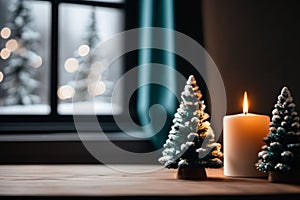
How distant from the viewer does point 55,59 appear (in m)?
1.94

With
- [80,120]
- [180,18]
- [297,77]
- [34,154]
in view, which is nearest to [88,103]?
[80,120]

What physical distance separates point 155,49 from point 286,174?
0.93m

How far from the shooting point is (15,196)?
0.71 meters

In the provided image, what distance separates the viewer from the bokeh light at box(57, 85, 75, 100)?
194cm

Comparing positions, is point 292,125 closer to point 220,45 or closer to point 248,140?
point 248,140

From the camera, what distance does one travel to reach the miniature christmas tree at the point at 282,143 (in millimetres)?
889

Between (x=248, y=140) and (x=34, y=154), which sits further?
→ (x=34, y=154)

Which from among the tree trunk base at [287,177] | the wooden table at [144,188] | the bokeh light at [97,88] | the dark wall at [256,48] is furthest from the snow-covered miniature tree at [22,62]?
the tree trunk base at [287,177]

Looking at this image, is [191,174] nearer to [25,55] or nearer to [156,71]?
[156,71]

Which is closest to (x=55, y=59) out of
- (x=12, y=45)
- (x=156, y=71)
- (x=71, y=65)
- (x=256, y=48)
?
(x=71, y=65)

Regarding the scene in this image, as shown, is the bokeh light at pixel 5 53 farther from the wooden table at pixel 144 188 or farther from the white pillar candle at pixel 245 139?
the white pillar candle at pixel 245 139

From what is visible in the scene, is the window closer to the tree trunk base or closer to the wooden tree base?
the wooden tree base

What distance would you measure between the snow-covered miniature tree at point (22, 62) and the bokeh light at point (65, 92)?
3.5 inches

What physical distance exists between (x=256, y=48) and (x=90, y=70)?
31.1 inches
